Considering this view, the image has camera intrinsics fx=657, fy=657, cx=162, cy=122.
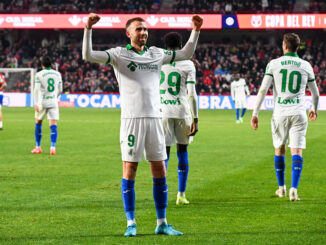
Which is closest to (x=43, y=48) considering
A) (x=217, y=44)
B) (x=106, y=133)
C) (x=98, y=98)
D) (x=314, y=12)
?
(x=98, y=98)

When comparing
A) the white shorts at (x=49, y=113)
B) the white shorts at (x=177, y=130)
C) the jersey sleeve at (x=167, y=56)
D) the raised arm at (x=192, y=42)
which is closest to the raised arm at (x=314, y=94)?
the white shorts at (x=177, y=130)

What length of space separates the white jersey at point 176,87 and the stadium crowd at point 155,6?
120 feet

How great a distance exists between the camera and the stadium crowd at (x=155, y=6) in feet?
149

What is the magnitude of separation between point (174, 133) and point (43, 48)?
4191cm

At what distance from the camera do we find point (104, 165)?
12867 millimetres

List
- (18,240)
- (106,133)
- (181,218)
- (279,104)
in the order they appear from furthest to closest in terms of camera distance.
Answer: (106,133), (279,104), (181,218), (18,240)

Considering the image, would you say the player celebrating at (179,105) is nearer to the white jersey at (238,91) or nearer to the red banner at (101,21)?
the white jersey at (238,91)

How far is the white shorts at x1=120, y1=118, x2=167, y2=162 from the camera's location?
6426 millimetres

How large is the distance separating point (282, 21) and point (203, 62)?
646cm

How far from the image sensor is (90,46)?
605cm

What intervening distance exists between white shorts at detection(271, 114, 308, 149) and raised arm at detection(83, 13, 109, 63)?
332 centimetres

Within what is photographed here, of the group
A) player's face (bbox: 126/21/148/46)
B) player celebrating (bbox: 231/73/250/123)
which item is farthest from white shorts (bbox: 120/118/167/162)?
player celebrating (bbox: 231/73/250/123)

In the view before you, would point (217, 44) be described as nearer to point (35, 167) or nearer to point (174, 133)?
point (35, 167)

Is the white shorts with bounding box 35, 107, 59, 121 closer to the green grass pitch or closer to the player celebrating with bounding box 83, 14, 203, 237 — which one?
the green grass pitch
